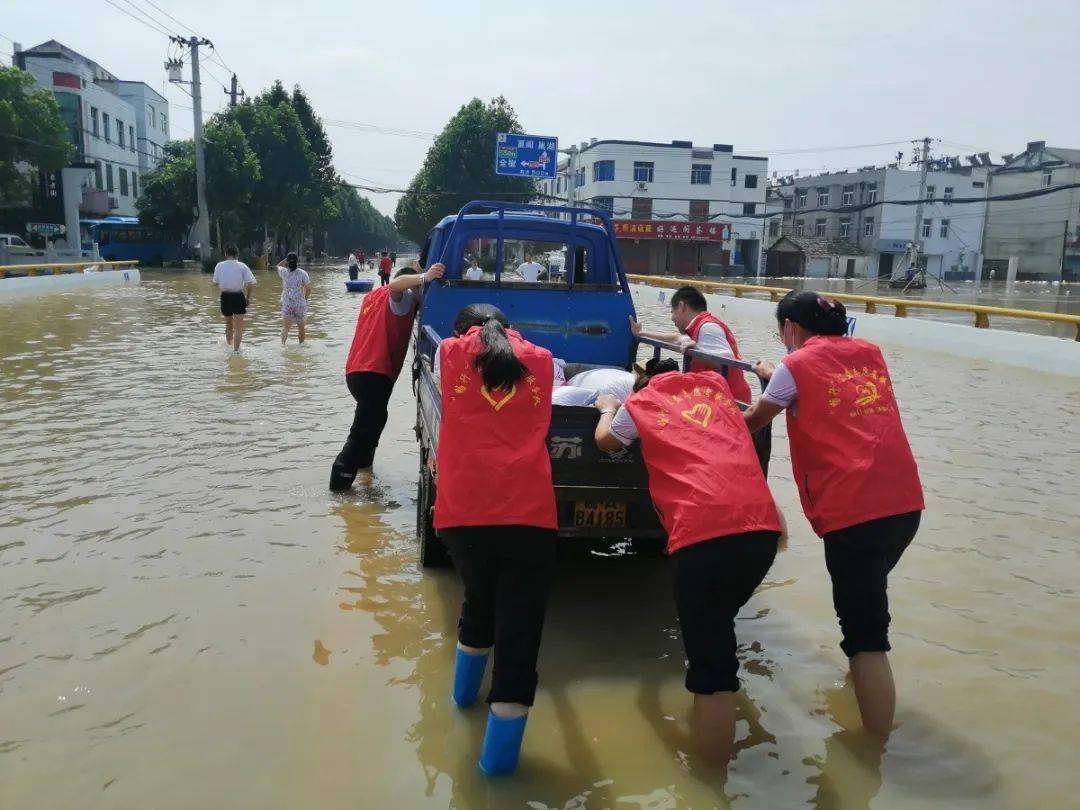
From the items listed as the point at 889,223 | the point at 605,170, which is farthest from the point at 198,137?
the point at 889,223

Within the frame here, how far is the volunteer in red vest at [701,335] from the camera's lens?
5.12m

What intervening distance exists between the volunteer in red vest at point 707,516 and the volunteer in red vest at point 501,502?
1.35ft

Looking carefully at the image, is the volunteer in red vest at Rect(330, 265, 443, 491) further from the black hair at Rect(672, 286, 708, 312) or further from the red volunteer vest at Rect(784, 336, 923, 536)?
the red volunteer vest at Rect(784, 336, 923, 536)

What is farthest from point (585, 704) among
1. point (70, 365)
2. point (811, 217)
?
point (811, 217)

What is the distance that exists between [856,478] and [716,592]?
76cm

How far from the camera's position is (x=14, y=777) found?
114 inches

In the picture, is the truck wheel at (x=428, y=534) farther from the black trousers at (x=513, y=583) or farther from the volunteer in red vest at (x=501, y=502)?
the black trousers at (x=513, y=583)

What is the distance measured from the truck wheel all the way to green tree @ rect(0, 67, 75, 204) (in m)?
34.4

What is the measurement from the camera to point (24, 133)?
32.8 m

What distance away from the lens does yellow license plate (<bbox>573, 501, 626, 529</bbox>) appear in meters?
4.01

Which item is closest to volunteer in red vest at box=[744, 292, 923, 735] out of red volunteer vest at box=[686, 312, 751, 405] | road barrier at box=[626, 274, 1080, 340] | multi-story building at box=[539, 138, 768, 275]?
red volunteer vest at box=[686, 312, 751, 405]

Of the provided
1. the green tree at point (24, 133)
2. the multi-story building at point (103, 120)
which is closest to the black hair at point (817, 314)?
the green tree at point (24, 133)

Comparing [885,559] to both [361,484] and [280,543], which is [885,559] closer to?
[280,543]

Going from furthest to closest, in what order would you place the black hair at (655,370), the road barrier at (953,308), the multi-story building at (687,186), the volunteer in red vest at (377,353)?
the multi-story building at (687,186) < the road barrier at (953,308) < the volunteer in red vest at (377,353) < the black hair at (655,370)
